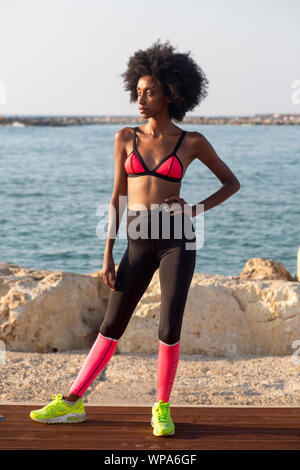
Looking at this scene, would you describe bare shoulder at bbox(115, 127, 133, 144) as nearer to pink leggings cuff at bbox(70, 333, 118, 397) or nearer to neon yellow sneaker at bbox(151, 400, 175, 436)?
pink leggings cuff at bbox(70, 333, 118, 397)

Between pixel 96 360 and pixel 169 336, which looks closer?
pixel 169 336

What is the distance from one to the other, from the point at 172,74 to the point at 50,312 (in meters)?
2.50

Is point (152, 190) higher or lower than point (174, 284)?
higher

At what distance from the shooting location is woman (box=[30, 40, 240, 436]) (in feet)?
10.6

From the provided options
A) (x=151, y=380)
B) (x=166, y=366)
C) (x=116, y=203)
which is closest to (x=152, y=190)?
(x=116, y=203)

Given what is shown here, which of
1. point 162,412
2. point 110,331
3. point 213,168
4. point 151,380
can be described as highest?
point 213,168

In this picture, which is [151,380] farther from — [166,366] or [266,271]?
[266,271]

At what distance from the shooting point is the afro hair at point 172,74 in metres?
3.27

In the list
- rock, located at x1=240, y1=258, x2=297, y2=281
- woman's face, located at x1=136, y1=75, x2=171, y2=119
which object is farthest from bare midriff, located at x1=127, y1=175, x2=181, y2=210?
rock, located at x1=240, y1=258, x2=297, y2=281

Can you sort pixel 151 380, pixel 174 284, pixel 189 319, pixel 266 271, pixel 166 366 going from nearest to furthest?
pixel 174 284 < pixel 166 366 < pixel 151 380 < pixel 189 319 < pixel 266 271

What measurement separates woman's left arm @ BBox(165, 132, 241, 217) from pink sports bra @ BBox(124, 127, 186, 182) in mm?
94

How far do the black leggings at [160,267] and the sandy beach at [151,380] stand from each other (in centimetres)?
76

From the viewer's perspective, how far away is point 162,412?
3260 millimetres
